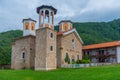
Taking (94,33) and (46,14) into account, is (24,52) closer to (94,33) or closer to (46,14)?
(46,14)

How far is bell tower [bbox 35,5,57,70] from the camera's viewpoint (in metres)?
31.8

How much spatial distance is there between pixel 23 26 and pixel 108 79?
2663 cm

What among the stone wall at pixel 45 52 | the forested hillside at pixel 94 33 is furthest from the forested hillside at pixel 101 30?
the stone wall at pixel 45 52

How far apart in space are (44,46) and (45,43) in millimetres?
547

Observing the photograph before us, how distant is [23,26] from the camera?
41031 millimetres

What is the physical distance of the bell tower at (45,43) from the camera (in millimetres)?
31844

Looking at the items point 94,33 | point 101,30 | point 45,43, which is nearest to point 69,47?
point 45,43

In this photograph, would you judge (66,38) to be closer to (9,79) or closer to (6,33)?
(9,79)

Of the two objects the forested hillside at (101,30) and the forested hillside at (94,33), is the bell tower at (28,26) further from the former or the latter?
the forested hillside at (101,30)

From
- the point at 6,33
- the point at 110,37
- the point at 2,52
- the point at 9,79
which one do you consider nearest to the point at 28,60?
the point at 9,79

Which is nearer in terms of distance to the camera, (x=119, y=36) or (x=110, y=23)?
(x=119, y=36)

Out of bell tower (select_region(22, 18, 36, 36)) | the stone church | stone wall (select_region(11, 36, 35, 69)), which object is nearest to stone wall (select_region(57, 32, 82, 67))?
the stone church

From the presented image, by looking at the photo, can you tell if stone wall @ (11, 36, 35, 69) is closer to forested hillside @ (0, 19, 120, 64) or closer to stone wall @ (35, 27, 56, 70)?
stone wall @ (35, 27, 56, 70)

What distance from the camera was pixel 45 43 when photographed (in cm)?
3216
